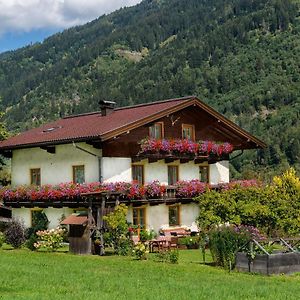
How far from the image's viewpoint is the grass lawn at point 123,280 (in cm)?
1519

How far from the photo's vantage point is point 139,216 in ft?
109

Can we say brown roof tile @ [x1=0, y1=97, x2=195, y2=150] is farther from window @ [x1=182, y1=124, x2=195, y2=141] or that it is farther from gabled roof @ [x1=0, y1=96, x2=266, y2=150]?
window @ [x1=182, y1=124, x2=195, y2=141]

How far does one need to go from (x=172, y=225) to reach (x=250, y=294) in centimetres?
1956

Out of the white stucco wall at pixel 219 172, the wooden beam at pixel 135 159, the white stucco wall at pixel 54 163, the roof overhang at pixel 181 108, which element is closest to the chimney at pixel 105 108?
the white stucco wall at pixel 54 163

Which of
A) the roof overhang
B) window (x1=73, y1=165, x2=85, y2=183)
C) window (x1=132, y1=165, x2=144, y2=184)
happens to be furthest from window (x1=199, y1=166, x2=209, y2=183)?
window (x1=73, y1=165, x2=85, y2=183)

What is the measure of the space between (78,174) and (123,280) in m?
15.5

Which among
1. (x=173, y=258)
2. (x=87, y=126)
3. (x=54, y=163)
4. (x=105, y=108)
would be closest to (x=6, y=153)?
(x=54, y=163)

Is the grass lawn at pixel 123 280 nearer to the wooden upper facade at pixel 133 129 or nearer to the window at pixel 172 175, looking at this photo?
the wooden upper facade at pixel 133 129

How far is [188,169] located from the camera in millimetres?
36344

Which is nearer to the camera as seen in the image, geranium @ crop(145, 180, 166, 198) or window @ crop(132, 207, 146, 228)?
geranium @ crop(145, 180, 166, 198)

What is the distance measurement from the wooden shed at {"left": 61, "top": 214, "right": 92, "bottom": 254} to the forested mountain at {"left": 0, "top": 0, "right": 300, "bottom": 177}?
193 feet

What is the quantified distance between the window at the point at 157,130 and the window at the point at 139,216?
3881 mm

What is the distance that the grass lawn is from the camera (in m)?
15.2

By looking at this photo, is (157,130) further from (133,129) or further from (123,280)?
(123,280)
